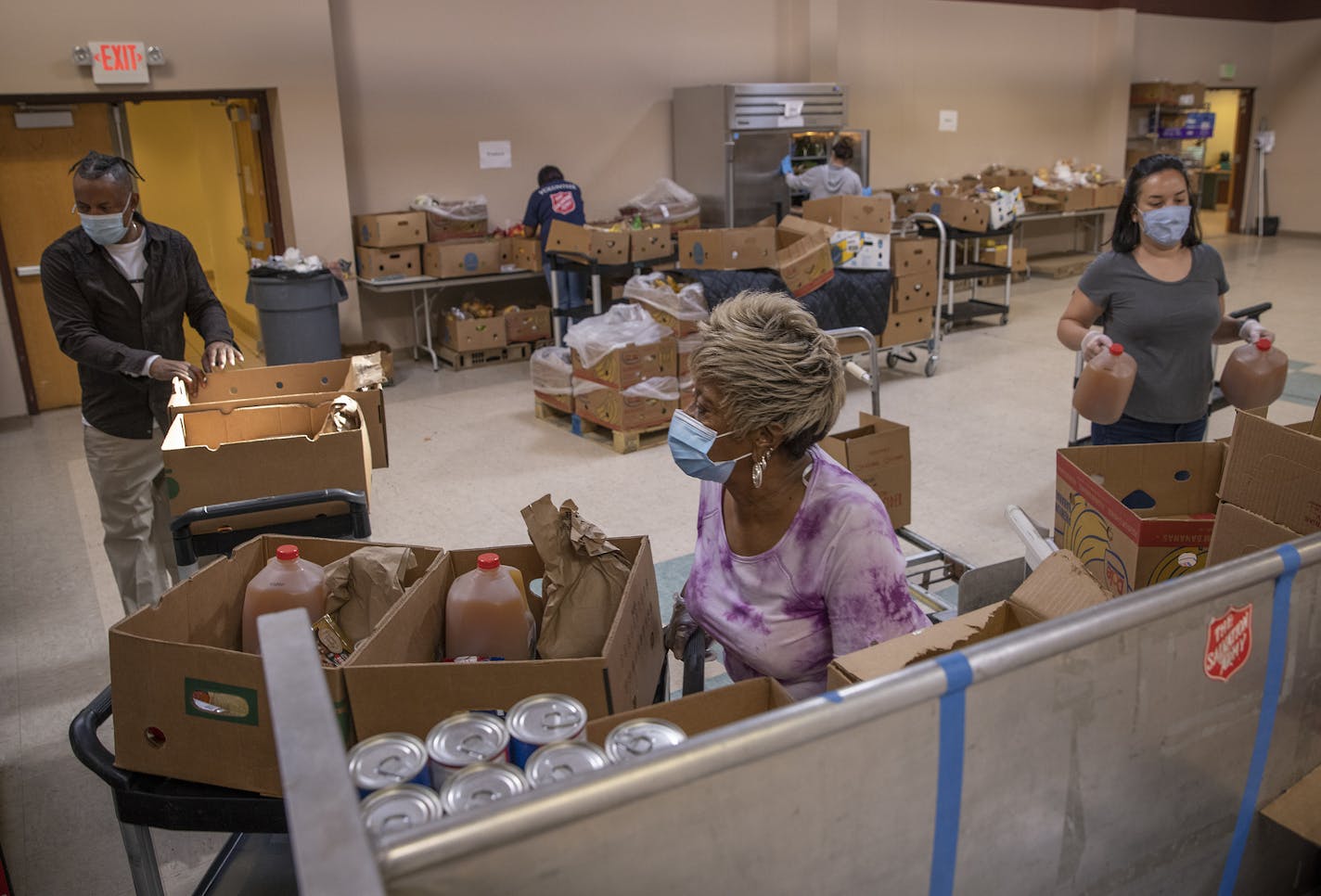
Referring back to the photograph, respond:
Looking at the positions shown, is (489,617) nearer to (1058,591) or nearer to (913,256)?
(1058,591)

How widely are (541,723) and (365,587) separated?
2.59ft

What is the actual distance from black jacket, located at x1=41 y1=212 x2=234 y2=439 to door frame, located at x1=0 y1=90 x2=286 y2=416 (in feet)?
14.3

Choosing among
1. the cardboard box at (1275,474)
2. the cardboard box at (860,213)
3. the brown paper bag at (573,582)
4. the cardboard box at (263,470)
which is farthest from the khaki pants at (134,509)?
the cardboard box at (860,213)

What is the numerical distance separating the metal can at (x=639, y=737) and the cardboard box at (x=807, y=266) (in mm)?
5507

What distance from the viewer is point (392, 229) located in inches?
300

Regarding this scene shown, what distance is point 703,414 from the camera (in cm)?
197

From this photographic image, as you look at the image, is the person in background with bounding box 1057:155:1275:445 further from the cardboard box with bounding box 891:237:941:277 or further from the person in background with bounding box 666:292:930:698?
the cardboard box with bounding box 891:237:941:277

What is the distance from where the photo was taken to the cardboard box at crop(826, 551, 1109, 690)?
4.32ft

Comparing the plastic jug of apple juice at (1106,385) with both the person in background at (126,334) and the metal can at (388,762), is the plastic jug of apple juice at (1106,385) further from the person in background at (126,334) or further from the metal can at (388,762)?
the person in background at (126,334)

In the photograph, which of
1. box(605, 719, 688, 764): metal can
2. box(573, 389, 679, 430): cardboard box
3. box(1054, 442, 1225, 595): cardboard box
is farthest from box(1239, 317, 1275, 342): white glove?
box(573, 389, 679, 430): cardboard box

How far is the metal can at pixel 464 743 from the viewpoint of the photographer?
1.19 m

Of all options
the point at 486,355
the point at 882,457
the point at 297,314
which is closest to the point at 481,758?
the point at 882,457

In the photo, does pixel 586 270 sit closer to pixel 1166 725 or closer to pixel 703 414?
pixel 703 414

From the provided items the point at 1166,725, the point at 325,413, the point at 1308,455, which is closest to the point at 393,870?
the point at 1166,725
